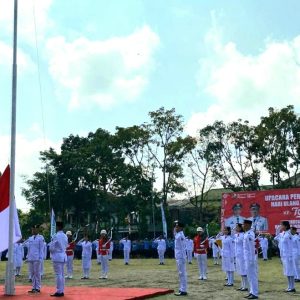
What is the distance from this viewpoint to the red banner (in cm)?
2380

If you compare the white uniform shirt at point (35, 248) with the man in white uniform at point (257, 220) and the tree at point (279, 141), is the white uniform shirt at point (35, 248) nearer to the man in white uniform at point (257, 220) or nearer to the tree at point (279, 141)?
the man in white uniform at point (257, 220)

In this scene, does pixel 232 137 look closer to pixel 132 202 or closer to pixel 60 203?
pixel 132 202

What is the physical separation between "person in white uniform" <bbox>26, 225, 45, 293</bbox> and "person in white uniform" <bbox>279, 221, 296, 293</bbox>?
6.45 metres

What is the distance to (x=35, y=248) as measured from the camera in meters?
14.2

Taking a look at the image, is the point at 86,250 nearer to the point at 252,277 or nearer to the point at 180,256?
the point at 180,256

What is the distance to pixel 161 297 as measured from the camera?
12.4 metres

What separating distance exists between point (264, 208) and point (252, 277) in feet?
42.0

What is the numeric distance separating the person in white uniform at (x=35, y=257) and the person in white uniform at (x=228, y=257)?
5.42 metres

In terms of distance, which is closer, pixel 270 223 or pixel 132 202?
pixel 270 223

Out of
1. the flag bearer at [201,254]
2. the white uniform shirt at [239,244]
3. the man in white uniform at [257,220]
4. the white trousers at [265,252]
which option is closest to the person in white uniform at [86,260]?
the flag bearer at [201,254]

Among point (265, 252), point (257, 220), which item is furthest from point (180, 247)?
point (265, 252)

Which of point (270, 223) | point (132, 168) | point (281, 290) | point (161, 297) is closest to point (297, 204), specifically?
point (270, 223)

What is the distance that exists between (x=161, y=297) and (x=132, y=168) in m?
31.6

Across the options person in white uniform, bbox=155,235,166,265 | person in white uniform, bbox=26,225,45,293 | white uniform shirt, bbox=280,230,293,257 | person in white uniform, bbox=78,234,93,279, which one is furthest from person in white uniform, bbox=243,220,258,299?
person in white uniform, bbox=155,235,166,265
